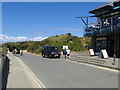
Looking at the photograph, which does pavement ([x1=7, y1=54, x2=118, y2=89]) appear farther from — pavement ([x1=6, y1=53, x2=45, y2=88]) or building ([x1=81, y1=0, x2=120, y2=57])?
building ([x1=81, y1=0, x2=120, y2=57])

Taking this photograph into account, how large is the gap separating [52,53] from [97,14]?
29.2 ft

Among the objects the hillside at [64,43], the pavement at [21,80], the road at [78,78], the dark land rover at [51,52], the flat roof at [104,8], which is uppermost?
the flat roof at [104,8]

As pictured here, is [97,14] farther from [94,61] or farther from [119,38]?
[94,61]

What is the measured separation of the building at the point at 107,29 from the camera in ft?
67.5

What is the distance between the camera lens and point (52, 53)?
29156mm

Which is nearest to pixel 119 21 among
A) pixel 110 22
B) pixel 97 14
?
pixel 110 22

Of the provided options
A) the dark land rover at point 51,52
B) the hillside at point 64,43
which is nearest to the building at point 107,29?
the dark land rover at point 51,52

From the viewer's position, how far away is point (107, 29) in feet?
68.6

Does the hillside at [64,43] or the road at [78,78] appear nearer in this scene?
the road at [78,78]

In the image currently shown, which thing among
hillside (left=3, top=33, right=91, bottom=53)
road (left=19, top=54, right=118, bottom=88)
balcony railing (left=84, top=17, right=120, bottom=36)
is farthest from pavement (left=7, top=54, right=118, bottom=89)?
hillside (left=3, top=33, right=91, bottom=53)

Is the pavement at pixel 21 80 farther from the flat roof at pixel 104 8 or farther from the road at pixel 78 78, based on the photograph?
the flat roof at pixel 104 8

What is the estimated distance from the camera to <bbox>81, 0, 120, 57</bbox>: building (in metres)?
20.6

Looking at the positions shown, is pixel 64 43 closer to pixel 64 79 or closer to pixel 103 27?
pixel 103 27

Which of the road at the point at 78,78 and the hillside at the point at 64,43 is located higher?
→ the hillside at the point at 64,43
